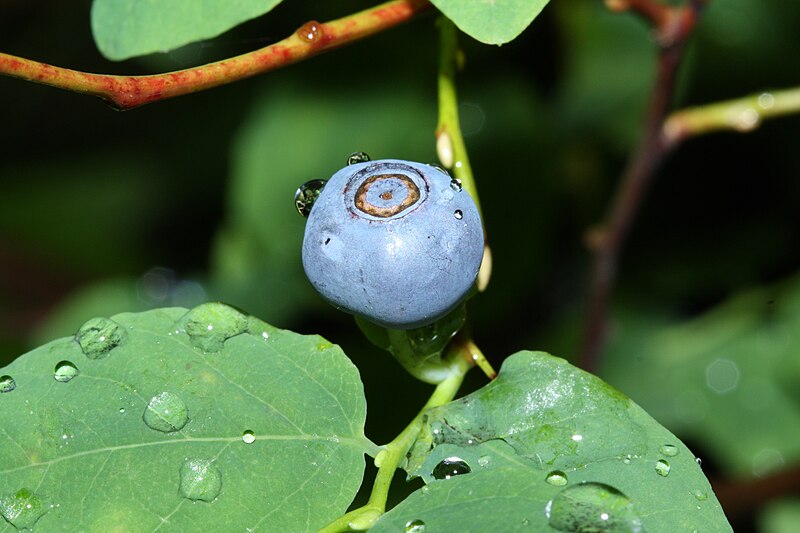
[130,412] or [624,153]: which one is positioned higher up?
[130,412]

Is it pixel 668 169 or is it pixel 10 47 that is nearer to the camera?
pixel 668 169

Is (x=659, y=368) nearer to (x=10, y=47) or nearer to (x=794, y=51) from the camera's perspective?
(x=794, y=51)

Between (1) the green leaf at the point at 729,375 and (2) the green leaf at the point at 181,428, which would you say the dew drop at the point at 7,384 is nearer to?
(2) the green leaf at the point at 181,428

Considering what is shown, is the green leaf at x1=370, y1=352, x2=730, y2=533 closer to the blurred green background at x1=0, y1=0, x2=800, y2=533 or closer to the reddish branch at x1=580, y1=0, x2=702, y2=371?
the reddish branch at x1=580, y1=0, x2=702, y2=371

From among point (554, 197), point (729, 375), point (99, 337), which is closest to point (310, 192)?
point (99, 337)

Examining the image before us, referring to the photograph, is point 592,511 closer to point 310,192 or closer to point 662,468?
A: point 662,468

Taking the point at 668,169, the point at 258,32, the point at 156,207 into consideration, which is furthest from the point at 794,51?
the point at 156,207

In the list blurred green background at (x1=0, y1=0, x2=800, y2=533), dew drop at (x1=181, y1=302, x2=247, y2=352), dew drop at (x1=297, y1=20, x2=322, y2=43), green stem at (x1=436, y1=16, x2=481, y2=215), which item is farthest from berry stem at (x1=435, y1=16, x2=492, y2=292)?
blurred green background at (x1=0, y1=0, x2=800, y2=533)
